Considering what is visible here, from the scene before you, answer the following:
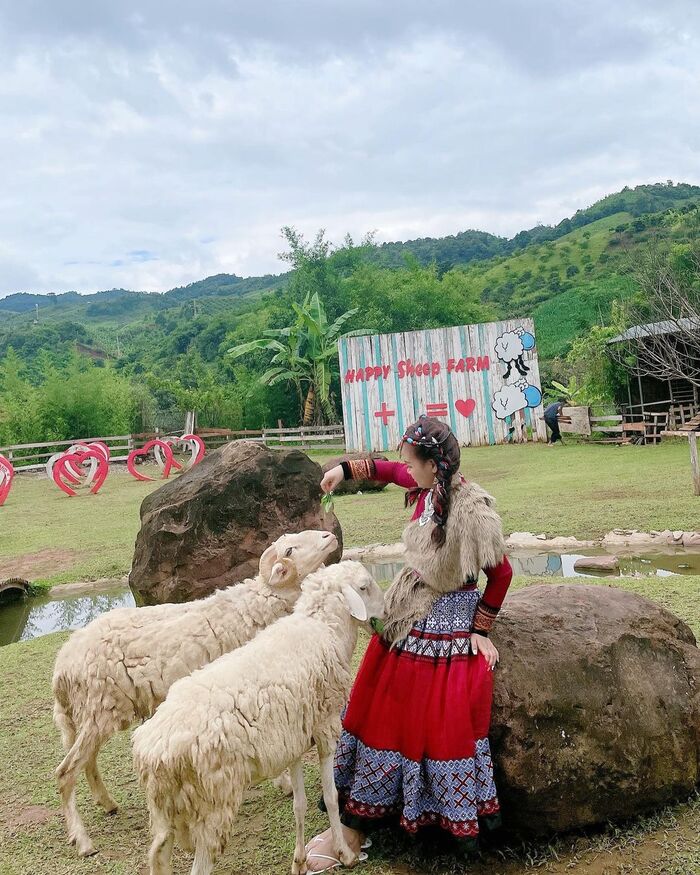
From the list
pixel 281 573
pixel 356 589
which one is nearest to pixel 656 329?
pixel 281 573

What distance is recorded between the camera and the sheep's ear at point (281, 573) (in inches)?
170

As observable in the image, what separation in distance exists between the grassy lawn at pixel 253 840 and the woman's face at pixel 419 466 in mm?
879

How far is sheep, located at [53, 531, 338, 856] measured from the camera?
12.9ft

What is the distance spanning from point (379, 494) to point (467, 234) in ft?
175

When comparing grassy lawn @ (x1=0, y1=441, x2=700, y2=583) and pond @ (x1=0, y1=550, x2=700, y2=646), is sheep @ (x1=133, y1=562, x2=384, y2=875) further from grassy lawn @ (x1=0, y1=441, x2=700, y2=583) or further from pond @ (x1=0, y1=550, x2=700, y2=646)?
grassy lawn @ (x1=0, y1=441, x2=700, y2=583)

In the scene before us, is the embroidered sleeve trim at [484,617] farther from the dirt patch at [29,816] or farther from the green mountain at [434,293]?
the green mountain at [434,293]

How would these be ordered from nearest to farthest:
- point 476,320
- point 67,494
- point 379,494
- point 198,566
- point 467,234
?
1. point 198,566
2. point 379,494
3. point 67,494
4. point 476,320
5. point 467,234

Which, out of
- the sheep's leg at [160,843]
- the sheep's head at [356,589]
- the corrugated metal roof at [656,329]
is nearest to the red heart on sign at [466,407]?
the corrugated metal roof at [656,329]

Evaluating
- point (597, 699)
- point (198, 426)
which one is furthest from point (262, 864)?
point (198, 426)

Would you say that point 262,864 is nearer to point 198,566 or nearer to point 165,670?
point 165,670

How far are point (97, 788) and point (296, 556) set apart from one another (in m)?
1.60

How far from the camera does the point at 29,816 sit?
4.14 metres

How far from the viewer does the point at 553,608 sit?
3.82 metres

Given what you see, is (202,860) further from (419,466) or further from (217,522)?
(217,522)
